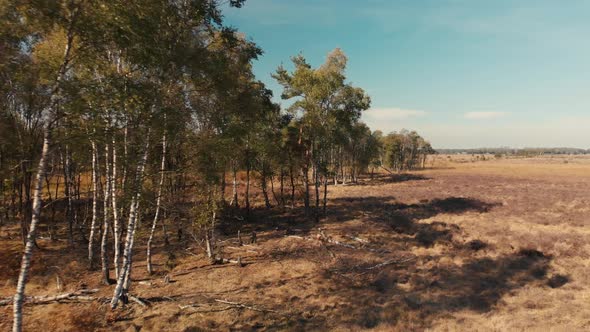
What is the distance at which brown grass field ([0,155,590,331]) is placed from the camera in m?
12.6

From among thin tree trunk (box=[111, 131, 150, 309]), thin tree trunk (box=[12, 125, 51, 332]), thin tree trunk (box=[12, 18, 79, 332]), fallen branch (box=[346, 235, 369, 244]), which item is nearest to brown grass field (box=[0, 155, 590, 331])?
fallen branch (box=[346, 235, 369, 244])

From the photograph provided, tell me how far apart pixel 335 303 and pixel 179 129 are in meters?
10.5

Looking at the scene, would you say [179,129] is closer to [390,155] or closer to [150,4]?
[150,4]

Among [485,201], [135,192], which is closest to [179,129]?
[135,192]

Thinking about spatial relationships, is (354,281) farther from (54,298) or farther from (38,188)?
(54,298)

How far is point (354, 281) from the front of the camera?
16.5m

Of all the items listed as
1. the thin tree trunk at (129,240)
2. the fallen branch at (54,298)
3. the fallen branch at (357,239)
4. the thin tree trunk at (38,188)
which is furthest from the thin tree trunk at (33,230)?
the fallen branch at (357,239)

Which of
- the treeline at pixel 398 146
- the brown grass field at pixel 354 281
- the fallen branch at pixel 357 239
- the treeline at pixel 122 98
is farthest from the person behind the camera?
the treeline at pixel 398 146

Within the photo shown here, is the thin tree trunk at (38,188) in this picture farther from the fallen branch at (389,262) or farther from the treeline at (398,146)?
the treeline at (398,146)

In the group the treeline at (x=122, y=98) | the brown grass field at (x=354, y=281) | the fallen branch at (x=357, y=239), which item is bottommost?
the brown grass field at (x=354, y=281)

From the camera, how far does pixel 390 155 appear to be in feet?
289

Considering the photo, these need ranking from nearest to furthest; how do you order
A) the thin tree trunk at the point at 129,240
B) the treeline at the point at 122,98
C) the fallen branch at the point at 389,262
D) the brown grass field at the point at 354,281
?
the treeline at the point at 122,98 < the thin tree trunk at the point at 129,240 < the brown grass field at the point at 354,281 < the fallen branch at the point at 389,262

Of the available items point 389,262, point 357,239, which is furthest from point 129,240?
point 357,239

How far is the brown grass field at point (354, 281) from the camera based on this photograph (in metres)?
12.6
